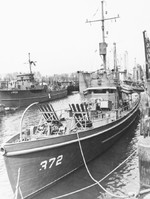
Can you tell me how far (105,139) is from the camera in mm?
12641

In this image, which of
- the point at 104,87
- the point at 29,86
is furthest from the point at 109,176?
the point at 29,86

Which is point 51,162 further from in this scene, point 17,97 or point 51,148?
point 17,97

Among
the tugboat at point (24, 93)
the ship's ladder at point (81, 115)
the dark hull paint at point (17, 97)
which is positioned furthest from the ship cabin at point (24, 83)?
the ship's ladder at point (81, 115)

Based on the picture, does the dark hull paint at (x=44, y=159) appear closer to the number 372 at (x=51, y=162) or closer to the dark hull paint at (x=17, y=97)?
the number 372 at (x=51, y=162)

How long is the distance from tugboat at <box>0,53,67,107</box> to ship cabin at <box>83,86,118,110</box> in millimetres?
16176

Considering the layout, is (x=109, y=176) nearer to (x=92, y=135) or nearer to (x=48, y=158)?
(x=92, y=135)

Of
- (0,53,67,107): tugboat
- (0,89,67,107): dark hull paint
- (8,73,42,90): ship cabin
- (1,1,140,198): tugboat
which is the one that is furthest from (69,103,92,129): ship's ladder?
(8,73,42,90): ship cabin

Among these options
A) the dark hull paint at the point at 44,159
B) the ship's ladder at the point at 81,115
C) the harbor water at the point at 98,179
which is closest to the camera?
the dark hull paint at the point at 44,159

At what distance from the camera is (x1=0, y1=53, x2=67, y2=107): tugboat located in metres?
38.1

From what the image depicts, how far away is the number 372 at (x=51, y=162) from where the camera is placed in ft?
28.3

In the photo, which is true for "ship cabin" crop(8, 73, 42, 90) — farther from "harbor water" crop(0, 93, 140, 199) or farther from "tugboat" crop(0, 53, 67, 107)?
"harbor water" crop(0, 93, 140, 199)

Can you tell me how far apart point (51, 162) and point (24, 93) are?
1271 inches

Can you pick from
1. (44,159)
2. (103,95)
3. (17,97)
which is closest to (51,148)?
(44,159)

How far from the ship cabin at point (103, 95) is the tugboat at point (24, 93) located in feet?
53.1
